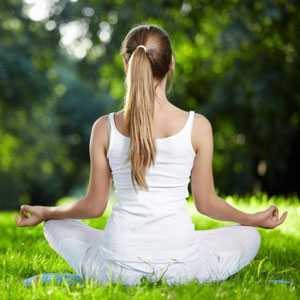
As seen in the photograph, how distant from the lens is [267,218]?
2988mm

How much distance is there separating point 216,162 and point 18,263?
58.8 feet

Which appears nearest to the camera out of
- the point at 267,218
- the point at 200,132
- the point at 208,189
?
the point at 200,132

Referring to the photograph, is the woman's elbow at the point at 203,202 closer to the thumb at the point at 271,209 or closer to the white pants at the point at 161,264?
the white pants at the point at 161,264

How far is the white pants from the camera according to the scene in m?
2.65

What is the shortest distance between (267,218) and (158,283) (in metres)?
0.82

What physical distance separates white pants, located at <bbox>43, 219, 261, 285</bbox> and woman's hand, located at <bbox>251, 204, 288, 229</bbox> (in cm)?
9

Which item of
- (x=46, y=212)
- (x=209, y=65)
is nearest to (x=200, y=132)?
(x=46, y=212)

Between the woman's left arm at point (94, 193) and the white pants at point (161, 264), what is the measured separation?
89 millimetres

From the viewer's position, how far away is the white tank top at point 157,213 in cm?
262

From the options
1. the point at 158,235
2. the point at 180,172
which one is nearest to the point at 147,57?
the point at 180,172

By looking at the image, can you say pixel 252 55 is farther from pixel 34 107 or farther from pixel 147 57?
pixel 34 107

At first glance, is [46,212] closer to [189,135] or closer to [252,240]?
Result: [189,135]

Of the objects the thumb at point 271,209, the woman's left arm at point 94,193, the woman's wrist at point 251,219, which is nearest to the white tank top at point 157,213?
the woman's left arm at point 94,193

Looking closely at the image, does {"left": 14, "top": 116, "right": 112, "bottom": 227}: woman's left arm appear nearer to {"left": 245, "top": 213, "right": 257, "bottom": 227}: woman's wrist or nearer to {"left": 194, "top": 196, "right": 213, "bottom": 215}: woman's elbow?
{"left": 194, "top": 196, "right": 213, "bottom": 215}: woman's elbow
